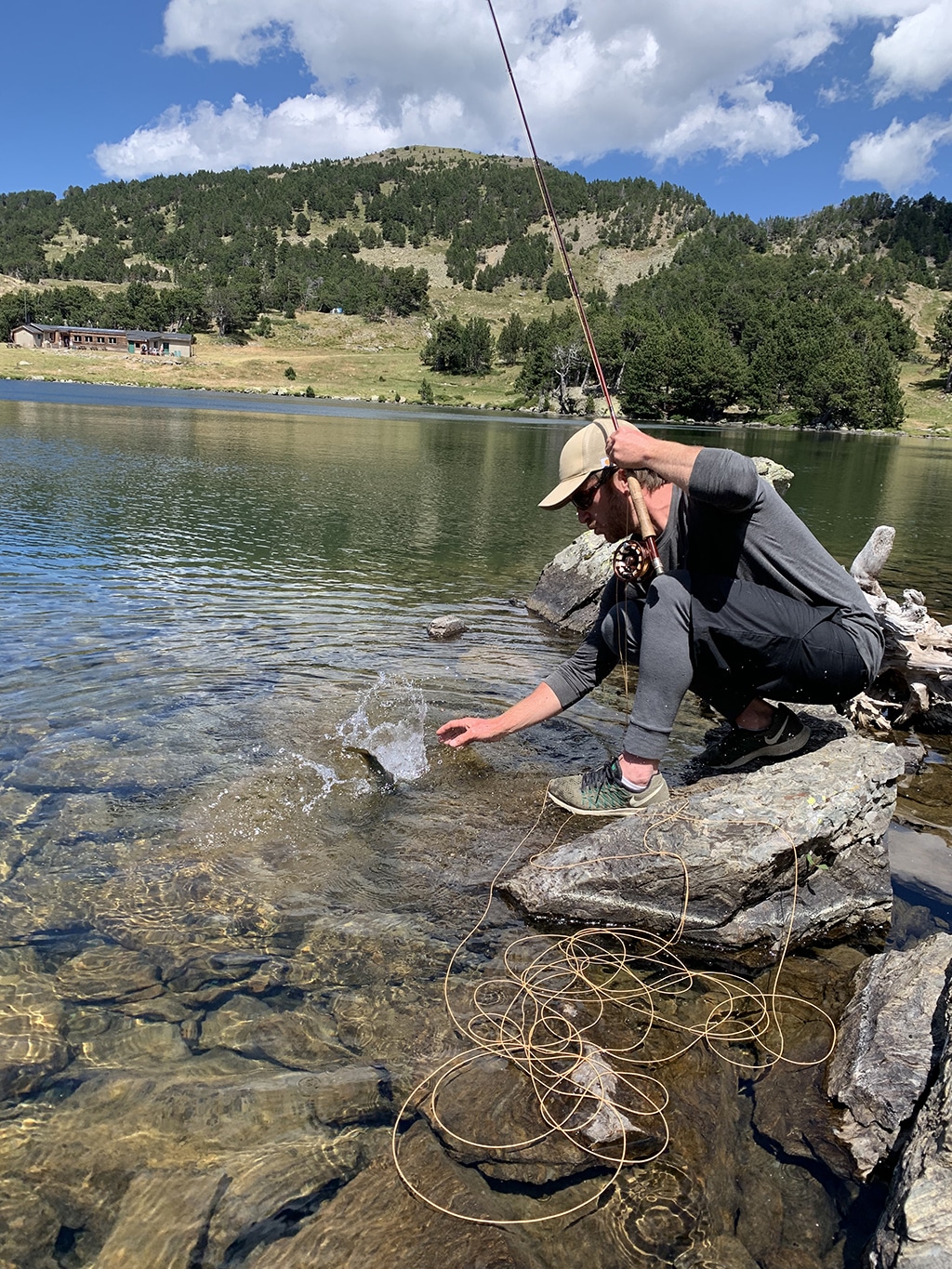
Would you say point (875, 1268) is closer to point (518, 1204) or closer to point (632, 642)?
point (518, 1204)

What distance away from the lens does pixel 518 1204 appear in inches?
123

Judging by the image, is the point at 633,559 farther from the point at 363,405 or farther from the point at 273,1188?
the point at 363,405

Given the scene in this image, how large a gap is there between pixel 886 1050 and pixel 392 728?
4764mm

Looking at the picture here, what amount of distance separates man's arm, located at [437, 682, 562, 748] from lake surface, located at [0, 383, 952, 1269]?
71 cm

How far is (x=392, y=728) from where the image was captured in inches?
294

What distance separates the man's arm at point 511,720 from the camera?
573 centimetres

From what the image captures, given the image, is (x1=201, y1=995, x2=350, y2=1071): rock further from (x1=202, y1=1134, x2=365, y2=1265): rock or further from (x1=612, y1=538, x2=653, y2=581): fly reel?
(x1=612, y1=538, x2=653, y2=581): fly reel

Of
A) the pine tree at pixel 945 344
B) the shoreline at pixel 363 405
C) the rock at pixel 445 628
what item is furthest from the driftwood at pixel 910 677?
the pine tree at pixel 945 344

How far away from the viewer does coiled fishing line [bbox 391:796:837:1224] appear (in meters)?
3.43

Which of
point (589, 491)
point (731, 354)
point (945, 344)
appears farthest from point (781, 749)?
point (945, 344)

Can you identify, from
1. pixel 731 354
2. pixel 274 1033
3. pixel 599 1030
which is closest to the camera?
pixel 274 1033

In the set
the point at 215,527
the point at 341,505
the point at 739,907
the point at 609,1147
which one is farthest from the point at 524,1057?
the point at 341,505

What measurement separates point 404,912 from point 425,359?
534ft

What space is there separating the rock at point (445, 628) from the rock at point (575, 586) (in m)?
1.70
